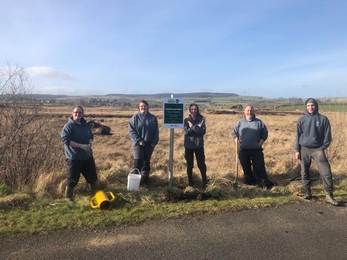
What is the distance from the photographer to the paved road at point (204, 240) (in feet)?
12.2

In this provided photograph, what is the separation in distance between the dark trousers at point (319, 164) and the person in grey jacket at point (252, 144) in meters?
0.93

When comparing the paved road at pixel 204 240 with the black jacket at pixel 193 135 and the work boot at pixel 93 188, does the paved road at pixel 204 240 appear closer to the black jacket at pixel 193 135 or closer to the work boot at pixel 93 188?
the work boot at pixel 93 188

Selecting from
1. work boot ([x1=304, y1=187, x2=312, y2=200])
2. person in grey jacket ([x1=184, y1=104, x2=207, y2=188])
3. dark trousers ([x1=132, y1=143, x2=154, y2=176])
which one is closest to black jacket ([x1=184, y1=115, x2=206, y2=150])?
person in grey jacket ([x1=184, y1=104, x2=207, y2=188])

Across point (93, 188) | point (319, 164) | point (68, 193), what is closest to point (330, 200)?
point (319, 164)

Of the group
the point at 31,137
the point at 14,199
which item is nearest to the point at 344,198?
the point at 14,199

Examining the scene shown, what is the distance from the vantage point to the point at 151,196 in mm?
5805

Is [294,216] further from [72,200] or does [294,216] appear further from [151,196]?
[72,200]

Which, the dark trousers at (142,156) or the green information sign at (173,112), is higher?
the green information sign at (173,112)

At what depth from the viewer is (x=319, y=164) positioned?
5.91 metres

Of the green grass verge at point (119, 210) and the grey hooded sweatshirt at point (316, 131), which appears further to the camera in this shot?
the grey hooded sweatshirt at point (316, 131)

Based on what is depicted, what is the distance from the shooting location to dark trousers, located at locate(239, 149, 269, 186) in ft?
22.6

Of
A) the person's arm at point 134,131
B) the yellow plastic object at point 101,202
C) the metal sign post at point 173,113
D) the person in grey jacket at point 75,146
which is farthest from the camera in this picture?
the metal sign post at point 173,113

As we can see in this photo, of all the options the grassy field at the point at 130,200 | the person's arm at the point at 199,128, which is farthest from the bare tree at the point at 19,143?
the person's arm at the point at 199,128

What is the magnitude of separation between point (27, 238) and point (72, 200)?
62.9 inches
